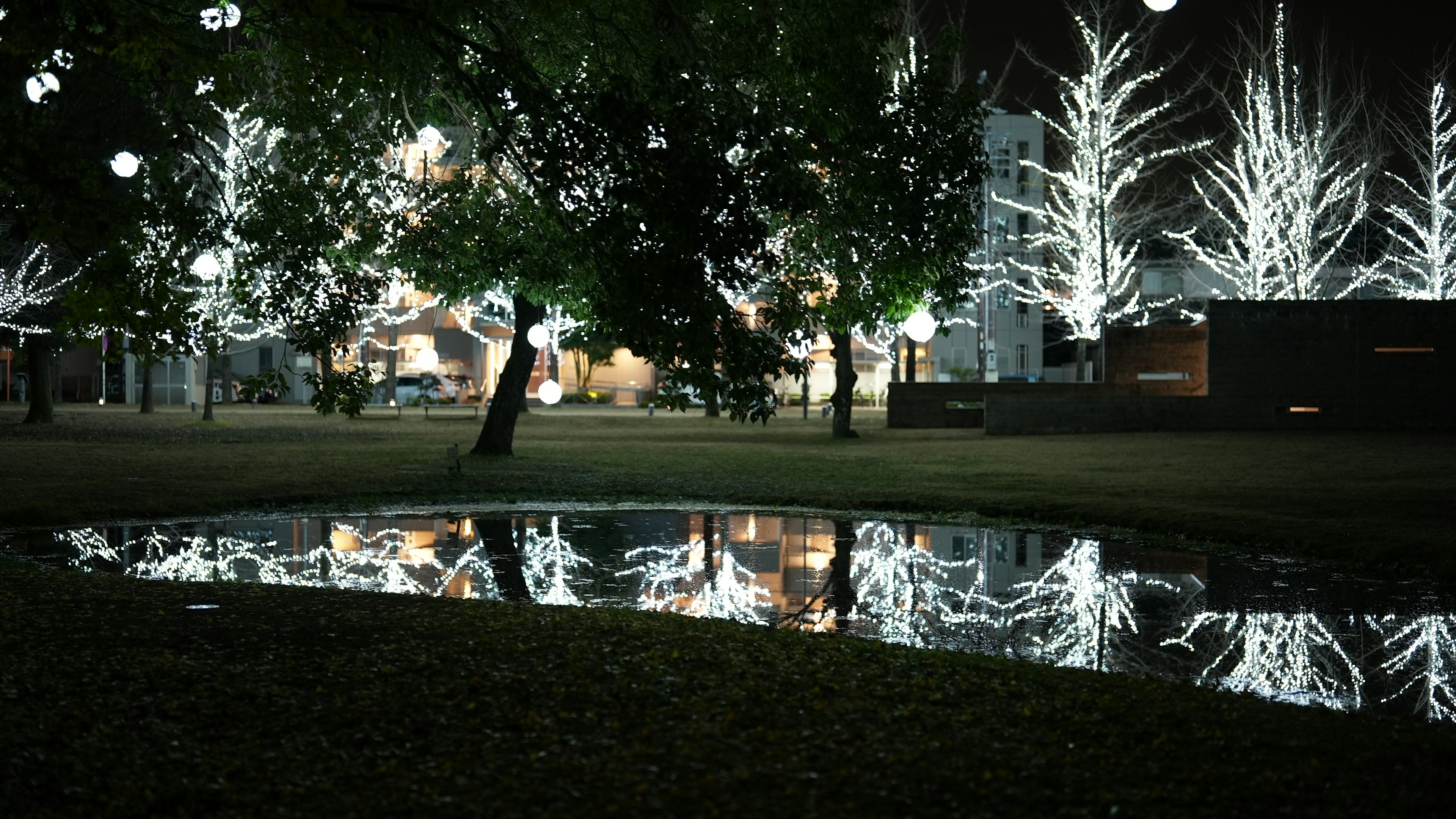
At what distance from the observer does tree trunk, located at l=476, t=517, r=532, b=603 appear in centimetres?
1019

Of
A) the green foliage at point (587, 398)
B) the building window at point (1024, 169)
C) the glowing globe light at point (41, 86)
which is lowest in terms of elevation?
the green foliage at point (587, 398)

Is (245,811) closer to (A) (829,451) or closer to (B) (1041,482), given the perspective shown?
(B) (1041,482)

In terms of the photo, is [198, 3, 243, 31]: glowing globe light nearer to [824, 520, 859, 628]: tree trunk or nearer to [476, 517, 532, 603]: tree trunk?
[476, 517, 532, 603]: tree trunk

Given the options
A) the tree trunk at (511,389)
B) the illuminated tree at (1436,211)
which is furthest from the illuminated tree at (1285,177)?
the tree trunk at (511,389)

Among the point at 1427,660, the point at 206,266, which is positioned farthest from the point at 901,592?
the point at 206,266

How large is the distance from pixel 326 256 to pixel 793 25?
5.61 m

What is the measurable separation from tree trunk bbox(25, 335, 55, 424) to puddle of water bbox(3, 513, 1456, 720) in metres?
23.6

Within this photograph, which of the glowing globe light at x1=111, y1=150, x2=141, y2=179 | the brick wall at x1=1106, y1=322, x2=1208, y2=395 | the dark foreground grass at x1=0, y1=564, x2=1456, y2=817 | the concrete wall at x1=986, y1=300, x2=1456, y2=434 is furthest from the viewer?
the brick wall at x1=1106, y1=322, x2=1208, y2=395

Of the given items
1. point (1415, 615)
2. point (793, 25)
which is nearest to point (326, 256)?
point (793, 25)

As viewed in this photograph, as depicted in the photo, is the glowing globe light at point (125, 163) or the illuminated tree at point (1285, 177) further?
the illuminated tree at point (1285, 177)

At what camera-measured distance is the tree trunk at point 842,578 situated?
30.8ft

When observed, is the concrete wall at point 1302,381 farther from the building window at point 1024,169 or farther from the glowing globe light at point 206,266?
the building window at point 1024,169

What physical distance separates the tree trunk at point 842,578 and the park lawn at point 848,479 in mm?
2168

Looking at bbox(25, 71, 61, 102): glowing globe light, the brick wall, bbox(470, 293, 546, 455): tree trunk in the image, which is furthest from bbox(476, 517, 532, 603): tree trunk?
the brick wall
